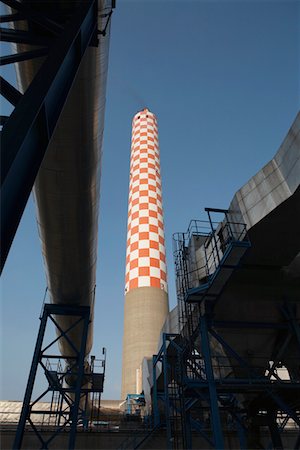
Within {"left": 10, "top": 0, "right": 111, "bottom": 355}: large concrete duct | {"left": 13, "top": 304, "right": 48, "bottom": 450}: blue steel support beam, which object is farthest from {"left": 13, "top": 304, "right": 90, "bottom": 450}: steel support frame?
{"left": 10, "top": 0, "right": 111, "bottom": 355}: large concrete duct

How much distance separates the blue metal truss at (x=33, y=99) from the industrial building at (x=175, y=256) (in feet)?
0.06

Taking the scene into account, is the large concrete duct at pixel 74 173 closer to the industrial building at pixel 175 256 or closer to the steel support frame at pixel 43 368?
the industrial building at pixel 175 256

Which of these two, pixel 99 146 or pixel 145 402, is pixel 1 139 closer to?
pixel 99 146

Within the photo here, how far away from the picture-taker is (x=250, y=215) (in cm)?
1032

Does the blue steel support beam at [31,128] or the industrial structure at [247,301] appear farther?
the industrial structure at [247,301]

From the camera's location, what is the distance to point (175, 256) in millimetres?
14938

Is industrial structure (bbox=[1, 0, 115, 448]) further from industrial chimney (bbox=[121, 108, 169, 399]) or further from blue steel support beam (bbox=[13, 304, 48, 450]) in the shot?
industrial chimney (bbox=[121, 108, 169, 399])

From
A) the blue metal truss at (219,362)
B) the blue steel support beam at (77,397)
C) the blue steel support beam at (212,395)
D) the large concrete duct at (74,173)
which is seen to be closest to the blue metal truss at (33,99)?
the large concrete duct at (74,173)

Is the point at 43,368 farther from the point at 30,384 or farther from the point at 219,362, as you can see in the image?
the point at 219,362

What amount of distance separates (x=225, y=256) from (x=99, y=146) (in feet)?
16.5

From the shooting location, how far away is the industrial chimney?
25812 mm

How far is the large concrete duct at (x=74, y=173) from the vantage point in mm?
6793

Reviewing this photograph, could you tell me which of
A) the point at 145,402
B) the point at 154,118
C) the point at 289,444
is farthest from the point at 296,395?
the point at 154,118

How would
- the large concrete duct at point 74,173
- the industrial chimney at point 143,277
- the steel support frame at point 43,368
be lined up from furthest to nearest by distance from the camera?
the industrial chimney at point 143,277
the steel support frame at point 43,368
the large concrete duct at point 74,173
